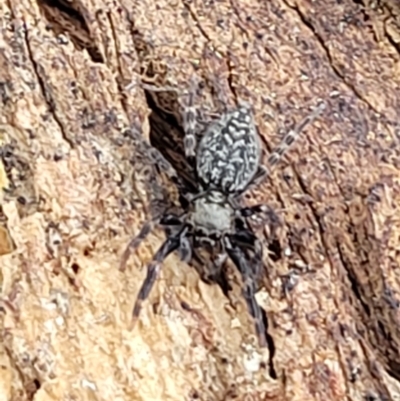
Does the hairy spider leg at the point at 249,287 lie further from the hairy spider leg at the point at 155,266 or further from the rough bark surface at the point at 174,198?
the hairy spider leg at the point at 155,266

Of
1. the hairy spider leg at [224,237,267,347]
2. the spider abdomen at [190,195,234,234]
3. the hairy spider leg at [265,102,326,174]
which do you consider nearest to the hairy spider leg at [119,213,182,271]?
the spider abdomen at [190,195,234,234]

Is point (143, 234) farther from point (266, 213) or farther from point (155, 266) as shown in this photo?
point (266, 213)

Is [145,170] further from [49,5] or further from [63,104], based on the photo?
[49,5]

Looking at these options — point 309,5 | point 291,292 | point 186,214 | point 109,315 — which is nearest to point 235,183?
point 186,214

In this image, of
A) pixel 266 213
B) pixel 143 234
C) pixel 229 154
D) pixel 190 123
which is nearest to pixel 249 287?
pixel 266 213

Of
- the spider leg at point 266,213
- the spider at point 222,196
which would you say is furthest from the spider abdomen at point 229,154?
the spider leg at point 266,213
